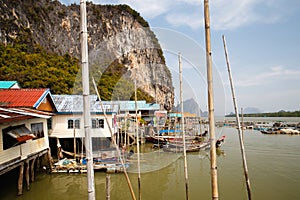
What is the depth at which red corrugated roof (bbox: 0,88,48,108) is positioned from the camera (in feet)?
29.9

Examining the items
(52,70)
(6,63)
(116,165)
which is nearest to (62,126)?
(116,165)

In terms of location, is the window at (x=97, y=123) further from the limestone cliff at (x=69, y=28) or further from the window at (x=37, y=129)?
the limestone cliff at (x=69, y=28)

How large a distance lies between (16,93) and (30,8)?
2849 centimetres

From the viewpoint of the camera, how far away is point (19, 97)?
9586 mm

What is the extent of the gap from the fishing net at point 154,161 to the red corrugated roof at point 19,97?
5886mm

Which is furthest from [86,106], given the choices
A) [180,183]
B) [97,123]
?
[97,123]

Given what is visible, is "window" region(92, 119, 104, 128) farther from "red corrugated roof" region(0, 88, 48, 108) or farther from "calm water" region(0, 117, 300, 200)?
"red corrugated roof" region(0, 88, 48, 108)

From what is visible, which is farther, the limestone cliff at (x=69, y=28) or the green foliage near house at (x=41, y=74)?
the limestone cliff at (x=69, y=28)

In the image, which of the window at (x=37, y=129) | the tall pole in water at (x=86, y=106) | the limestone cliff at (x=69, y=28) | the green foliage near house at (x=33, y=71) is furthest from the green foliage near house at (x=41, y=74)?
the tall pole in water at (x=86, y=106)

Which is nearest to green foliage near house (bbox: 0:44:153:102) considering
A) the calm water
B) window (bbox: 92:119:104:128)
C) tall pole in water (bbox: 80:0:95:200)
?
window (bbox: 92:119:104:128)

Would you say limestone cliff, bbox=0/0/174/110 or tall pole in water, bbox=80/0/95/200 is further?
limestone cliff, bbox=0/0/174/110

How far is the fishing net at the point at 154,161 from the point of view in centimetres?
1047

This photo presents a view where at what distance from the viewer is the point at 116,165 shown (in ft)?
32.2

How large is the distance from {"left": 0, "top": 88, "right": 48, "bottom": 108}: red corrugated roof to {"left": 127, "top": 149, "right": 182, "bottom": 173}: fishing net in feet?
19.3
